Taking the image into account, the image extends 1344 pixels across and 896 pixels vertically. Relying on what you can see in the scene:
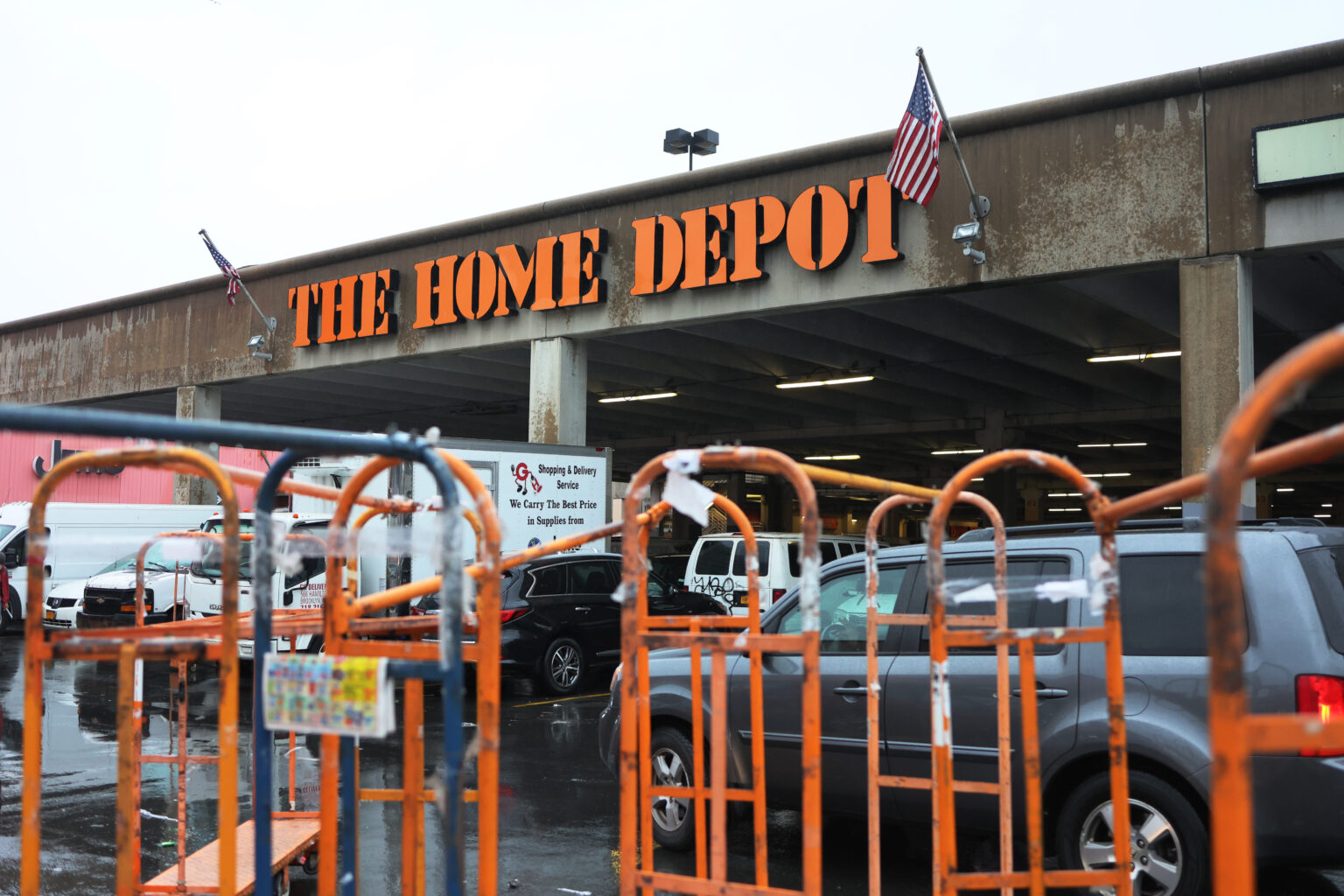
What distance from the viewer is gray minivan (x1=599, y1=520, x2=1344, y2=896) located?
16.3 feet

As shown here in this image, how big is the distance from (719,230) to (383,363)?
25.9ft

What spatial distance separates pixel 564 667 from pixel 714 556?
460 centimetres

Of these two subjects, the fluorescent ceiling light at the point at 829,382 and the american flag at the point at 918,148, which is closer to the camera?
the american flag at the point at 918,148

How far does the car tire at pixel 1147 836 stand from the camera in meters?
5.04

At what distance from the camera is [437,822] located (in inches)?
285

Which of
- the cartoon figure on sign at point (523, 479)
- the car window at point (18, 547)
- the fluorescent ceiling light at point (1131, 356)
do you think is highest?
the fluorescent ceiling light at point (1131, 356)

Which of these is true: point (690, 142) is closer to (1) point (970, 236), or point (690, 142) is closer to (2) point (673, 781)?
(1) point (970, 236)

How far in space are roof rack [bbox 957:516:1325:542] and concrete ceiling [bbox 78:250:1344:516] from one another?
24.9 ft

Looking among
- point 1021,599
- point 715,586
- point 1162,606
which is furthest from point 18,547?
point 1162,606

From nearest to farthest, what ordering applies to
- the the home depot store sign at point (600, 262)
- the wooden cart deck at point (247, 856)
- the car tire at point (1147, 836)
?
the wooden cart deck at point (247, 856)
the car tire at point (1147, 836)
the the home depot store sign at point (600, 262)

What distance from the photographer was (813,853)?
3.57 m

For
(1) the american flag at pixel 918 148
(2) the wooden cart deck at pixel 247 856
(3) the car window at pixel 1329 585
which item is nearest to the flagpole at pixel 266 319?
(1) the american flag at pixel 918 148

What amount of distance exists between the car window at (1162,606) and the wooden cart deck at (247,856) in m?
3.84

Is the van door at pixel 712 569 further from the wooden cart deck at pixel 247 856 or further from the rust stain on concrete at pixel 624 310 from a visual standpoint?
the wooden cart deck at pixel 247 856
